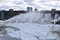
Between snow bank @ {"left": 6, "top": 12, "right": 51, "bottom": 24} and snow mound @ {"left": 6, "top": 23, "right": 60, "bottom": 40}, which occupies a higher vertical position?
snow bank @ {"left": 6, "top": 12, "right": 51, "bottom": 24}

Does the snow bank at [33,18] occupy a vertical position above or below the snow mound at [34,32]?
above

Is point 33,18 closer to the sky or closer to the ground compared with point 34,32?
closer to the sky

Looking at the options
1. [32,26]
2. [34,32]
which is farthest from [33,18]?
[34,32]

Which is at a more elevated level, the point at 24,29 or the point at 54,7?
the point at 54,7

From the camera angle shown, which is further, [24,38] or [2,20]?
[2,20]

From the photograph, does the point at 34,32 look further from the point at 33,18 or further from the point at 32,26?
the point at 33,18

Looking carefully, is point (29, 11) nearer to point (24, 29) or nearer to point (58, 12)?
point (24, 29)

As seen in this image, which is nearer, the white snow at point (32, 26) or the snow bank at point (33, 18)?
the white snow at point (32, 26)

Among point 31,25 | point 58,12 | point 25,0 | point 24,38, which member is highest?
point 25,0

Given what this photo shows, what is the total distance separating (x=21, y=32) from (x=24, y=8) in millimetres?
425

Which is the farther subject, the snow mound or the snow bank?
the snow bank

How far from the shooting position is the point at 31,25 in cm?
258

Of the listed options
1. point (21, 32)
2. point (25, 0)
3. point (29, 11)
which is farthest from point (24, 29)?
point (25, 0)

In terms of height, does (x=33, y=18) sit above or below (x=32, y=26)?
above
